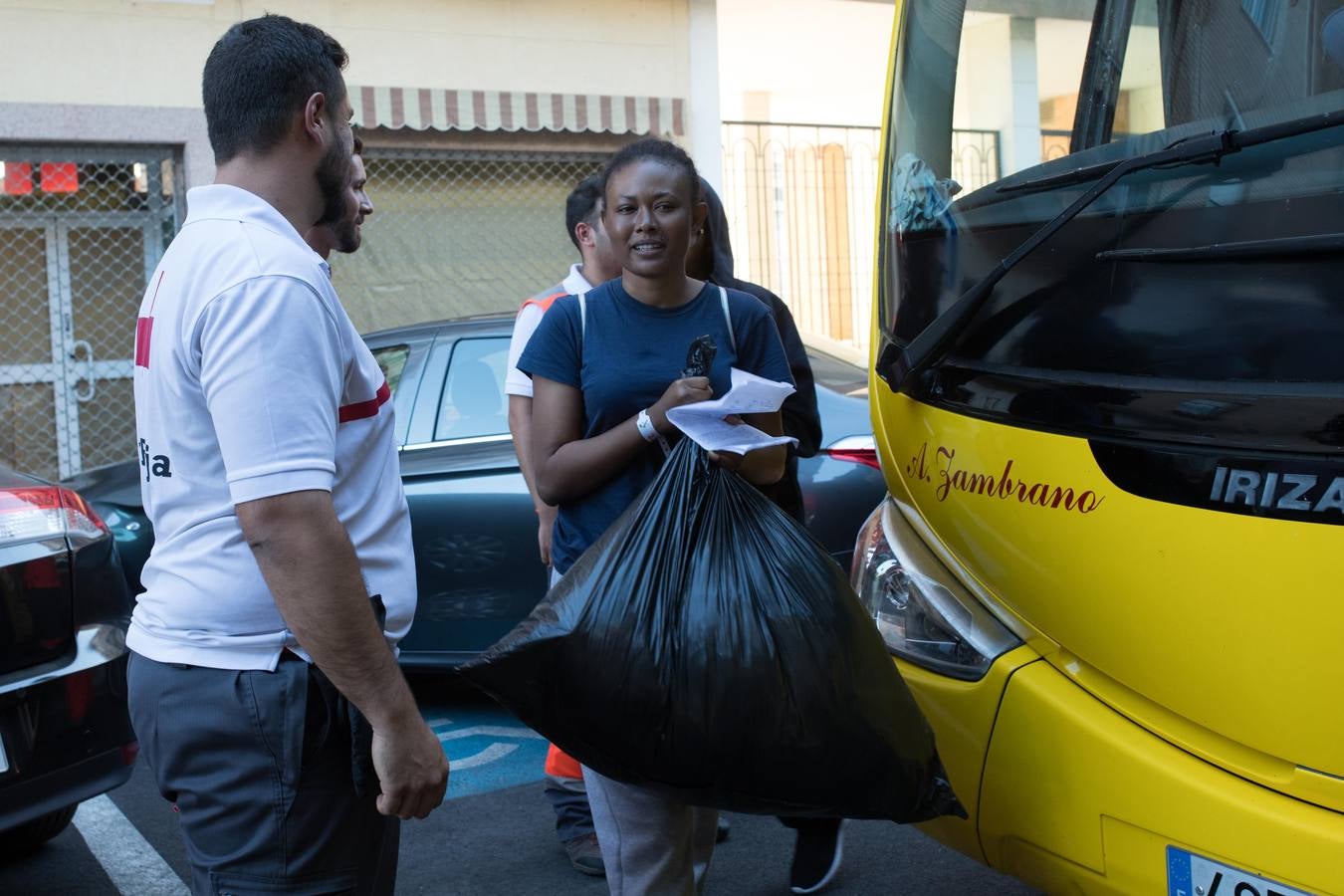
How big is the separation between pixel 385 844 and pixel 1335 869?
132cm

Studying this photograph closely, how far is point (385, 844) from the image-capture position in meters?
2.16

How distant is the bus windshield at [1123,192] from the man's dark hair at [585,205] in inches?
43.8

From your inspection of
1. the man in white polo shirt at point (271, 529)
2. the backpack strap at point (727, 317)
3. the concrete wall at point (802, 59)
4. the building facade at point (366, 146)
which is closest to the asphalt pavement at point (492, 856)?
the backpack strap at point (727, 317)

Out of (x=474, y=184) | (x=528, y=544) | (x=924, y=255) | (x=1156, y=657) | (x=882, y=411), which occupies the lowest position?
(x=528, y=544)

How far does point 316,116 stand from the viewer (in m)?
2.06

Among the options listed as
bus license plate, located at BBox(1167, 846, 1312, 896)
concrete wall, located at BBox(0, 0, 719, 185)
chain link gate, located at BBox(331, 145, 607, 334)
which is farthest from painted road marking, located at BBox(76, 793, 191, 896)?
chain link gate, located at BBox(331, 145, 607, 334)

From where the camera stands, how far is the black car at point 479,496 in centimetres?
520

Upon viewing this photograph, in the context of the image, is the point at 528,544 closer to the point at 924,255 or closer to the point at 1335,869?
the point at 924,255

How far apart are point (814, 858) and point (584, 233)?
1.80 metres

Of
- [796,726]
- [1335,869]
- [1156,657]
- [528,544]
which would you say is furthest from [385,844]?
[528,544]

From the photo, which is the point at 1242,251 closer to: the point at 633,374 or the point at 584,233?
the point at 633,374

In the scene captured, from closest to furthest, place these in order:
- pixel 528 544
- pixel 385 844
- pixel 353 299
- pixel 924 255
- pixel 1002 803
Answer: pixel 385 844
pixel 1002 803
pixel 924 255
pixel 528 544
pixel 353 299

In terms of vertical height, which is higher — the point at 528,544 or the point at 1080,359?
the point at 1080,359

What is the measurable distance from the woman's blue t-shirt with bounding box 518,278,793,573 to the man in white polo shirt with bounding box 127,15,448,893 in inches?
26.9
